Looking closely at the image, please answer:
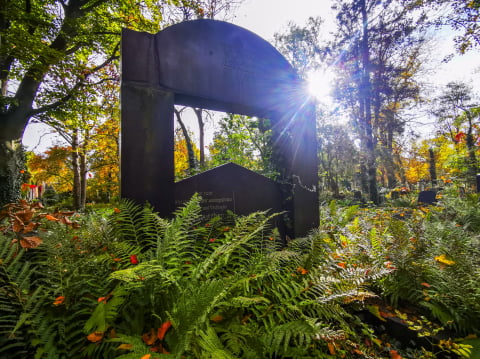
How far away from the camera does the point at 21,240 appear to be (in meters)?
1.57

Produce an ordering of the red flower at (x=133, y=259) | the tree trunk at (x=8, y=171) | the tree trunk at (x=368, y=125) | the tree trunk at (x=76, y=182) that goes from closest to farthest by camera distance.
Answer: the red flower at (x=133, y=259) < the tree trunk at (x=8, y=171) < the tree trunk at (x=368, y=125) < the tree trunk at (x=76, y=182)

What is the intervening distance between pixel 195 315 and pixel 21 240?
139 cm

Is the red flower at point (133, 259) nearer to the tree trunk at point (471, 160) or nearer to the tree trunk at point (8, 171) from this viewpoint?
the tree trunk at point (8, 171)

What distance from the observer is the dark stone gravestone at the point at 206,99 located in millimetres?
2590

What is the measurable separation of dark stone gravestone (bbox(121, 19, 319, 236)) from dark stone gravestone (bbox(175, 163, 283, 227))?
3 cm

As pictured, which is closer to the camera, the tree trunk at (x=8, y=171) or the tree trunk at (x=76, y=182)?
the tree trunk at (x=8, y=171)

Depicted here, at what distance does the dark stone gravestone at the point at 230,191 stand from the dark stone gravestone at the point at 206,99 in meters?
0.03

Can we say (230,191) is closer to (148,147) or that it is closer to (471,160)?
(148,147)

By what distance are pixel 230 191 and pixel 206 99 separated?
129 centimetres

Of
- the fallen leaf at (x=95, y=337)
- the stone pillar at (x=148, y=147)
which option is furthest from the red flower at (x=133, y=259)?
the stone pillar at (x=148, y=147)

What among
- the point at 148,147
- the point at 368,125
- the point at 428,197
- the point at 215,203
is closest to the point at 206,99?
the point at 148,147

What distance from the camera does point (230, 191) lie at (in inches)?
128

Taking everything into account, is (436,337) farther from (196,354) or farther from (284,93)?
(284,93)

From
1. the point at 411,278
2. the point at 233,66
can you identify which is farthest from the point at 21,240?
the point at 411,278
